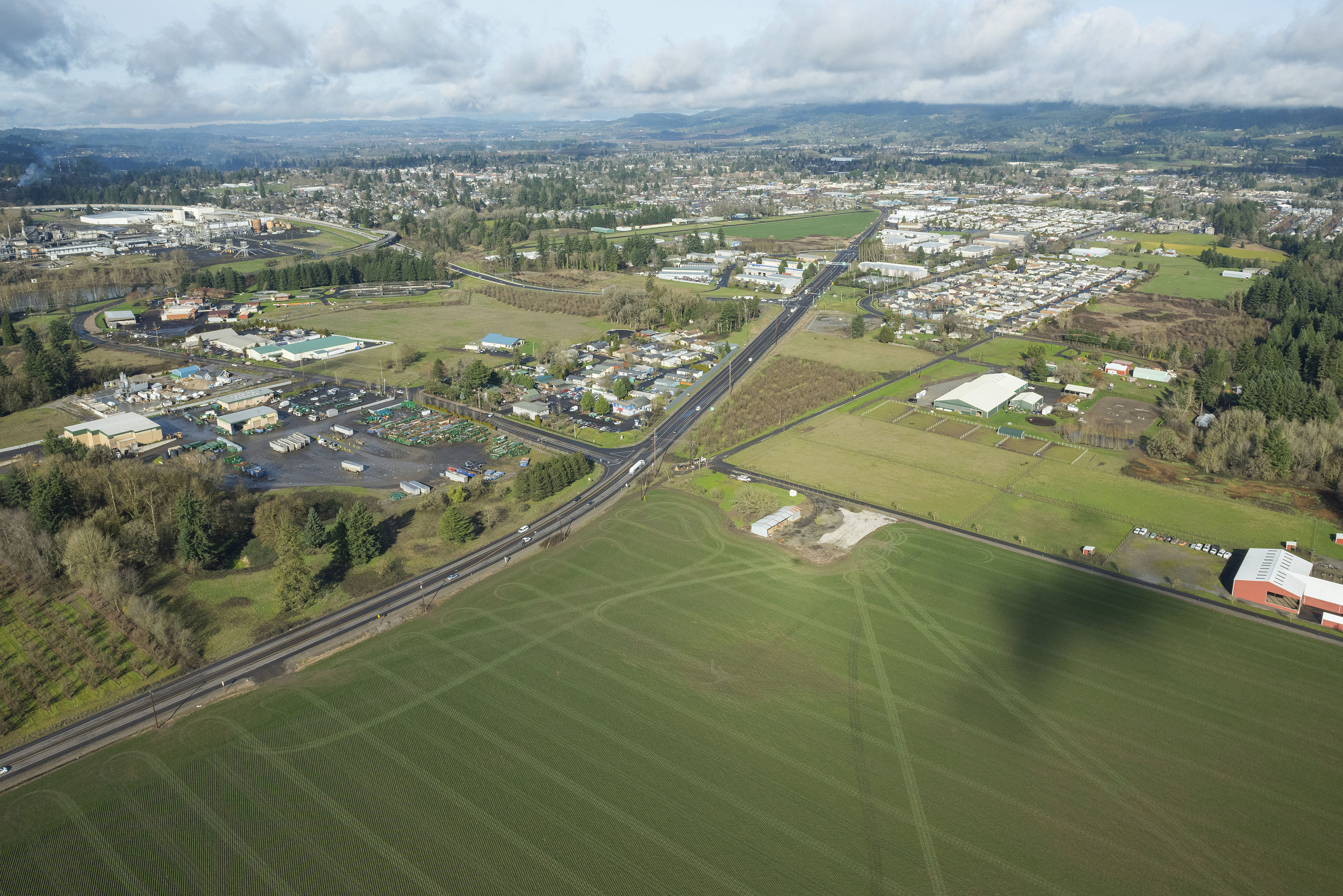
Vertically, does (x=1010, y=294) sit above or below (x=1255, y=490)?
above

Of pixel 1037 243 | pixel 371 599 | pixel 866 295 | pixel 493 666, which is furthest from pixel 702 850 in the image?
pixel 1037 243

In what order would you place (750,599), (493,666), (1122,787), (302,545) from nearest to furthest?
(1122,787) < (493,666) < (750,599) < (302,545)

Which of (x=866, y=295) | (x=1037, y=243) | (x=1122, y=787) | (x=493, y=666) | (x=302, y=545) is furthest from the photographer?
(x=1037, y=243)

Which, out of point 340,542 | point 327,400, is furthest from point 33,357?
point 340,542

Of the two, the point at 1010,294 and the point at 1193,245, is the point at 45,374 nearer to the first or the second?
the point at 1010,294

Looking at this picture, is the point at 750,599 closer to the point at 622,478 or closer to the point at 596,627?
the point at 596,627

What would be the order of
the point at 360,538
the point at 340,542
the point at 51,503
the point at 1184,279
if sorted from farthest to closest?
the point at 1184,279 → the point at 340,542 → the point at 51,503 → the point at 360,538

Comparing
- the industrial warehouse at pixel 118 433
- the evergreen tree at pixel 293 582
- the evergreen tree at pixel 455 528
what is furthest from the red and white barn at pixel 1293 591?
the industrial warehouse at pixel 118 433
